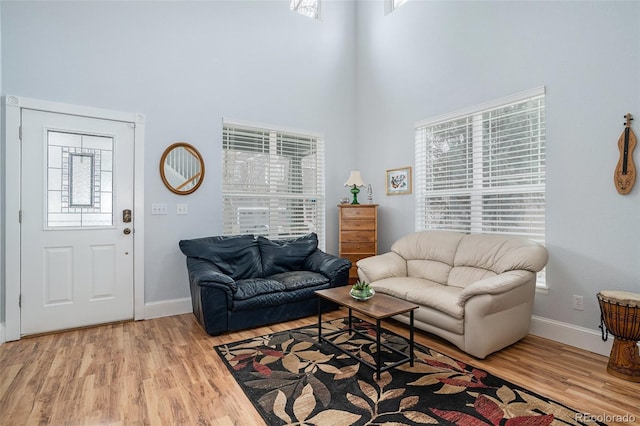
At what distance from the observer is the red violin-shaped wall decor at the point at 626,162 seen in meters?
2.50

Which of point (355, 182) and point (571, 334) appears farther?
point (355, 182)

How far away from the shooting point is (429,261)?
3.69 m

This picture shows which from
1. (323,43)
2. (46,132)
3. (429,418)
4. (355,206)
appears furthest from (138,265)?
(323,43)

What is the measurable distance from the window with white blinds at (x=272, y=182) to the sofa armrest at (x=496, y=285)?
2632mm

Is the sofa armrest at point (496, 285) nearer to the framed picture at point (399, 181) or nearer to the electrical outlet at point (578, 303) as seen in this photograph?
the electrical outlet at point (578, 303)

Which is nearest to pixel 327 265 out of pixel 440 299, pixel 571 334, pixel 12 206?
pixel 440 299

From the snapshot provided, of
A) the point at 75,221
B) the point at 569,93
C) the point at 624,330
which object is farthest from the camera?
the point at 75,221

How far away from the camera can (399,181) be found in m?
4.48

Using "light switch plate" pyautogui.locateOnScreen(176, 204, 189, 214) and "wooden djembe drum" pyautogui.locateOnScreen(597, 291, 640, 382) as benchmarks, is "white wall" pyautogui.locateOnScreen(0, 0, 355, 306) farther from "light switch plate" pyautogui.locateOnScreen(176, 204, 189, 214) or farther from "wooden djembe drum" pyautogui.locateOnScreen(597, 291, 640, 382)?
"wooden djembe drum" pyautogui.locateOnScreen(597, 291, 640, 382)

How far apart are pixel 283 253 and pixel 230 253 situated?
2.15 ft

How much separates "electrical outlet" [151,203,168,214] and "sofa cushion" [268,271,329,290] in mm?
1460

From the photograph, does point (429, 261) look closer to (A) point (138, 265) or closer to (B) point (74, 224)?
(A) point (138, 265)

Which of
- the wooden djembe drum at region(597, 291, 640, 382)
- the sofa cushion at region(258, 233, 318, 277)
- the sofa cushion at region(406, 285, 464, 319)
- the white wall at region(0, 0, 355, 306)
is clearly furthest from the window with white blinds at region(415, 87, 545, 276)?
the sofa cushion at region(258, 233, 318, 277)

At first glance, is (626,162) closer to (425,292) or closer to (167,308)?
(425,292)
